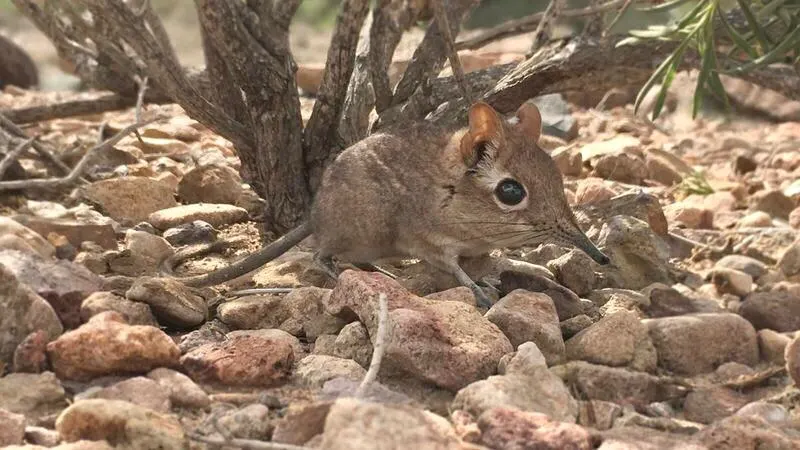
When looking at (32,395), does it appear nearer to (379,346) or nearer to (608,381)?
(379,346)

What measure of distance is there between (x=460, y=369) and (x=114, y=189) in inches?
103

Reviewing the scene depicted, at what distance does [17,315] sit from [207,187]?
2.44m

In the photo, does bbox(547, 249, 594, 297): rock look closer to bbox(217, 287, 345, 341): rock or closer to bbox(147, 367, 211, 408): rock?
bbox(217, 287, 345, 341): rock

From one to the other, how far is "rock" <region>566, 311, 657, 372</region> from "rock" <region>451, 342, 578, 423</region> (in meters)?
0.51

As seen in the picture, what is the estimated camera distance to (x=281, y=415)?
118 inches

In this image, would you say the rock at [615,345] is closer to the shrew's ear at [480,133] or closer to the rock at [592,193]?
the shrew's ear at [480,133]

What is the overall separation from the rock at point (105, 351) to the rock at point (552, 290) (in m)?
1.61

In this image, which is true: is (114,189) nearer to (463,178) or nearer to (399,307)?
(463,178)

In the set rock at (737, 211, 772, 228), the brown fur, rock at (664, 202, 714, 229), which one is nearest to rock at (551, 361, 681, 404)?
rock at (664, 202, 714, 229)

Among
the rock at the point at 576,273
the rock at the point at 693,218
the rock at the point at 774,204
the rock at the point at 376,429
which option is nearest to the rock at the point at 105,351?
the rock at the point at 376,429

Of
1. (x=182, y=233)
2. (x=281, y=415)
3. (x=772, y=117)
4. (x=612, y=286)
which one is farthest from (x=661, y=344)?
(x=772, y=117)

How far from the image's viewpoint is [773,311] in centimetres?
470

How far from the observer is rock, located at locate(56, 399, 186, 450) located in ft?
8.80

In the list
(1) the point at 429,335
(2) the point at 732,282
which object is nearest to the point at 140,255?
(1) the point at 429,335
